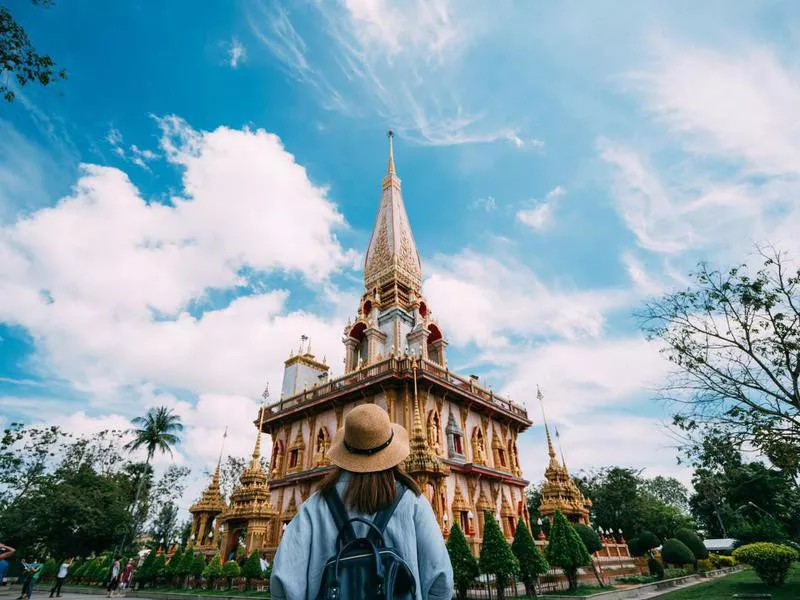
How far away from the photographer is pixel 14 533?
27.1m

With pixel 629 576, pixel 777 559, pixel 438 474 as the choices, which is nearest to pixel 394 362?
pixel 438 474

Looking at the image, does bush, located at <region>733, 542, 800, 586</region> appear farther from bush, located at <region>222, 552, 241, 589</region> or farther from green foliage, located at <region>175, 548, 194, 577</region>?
green foliage, located at <region>175, 548, 194, 577</region>

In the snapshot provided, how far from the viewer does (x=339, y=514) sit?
7.50ft

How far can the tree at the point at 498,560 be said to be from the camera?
1166 cm

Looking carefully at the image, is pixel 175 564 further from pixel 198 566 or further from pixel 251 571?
pixel 251 571

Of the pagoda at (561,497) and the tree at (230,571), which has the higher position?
the pagoda at (561,497)

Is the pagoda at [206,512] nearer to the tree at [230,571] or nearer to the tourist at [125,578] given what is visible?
the tourist at [125,578]

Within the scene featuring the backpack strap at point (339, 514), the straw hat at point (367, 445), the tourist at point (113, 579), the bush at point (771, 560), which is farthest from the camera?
the tourist at point (113, 579)

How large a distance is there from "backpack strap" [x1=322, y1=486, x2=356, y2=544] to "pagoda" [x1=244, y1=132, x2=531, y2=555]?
12.4m

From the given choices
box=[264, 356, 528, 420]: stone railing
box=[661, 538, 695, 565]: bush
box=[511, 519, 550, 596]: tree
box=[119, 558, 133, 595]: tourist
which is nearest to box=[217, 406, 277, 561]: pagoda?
box=[119, 558, 133, 595]: tourist

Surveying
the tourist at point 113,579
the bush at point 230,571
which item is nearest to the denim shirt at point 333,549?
the bush at point 230,571

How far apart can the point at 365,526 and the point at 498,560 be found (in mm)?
11564

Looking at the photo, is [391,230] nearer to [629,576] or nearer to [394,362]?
[394,362]

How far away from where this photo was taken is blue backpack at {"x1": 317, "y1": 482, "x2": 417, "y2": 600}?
6.68ft
